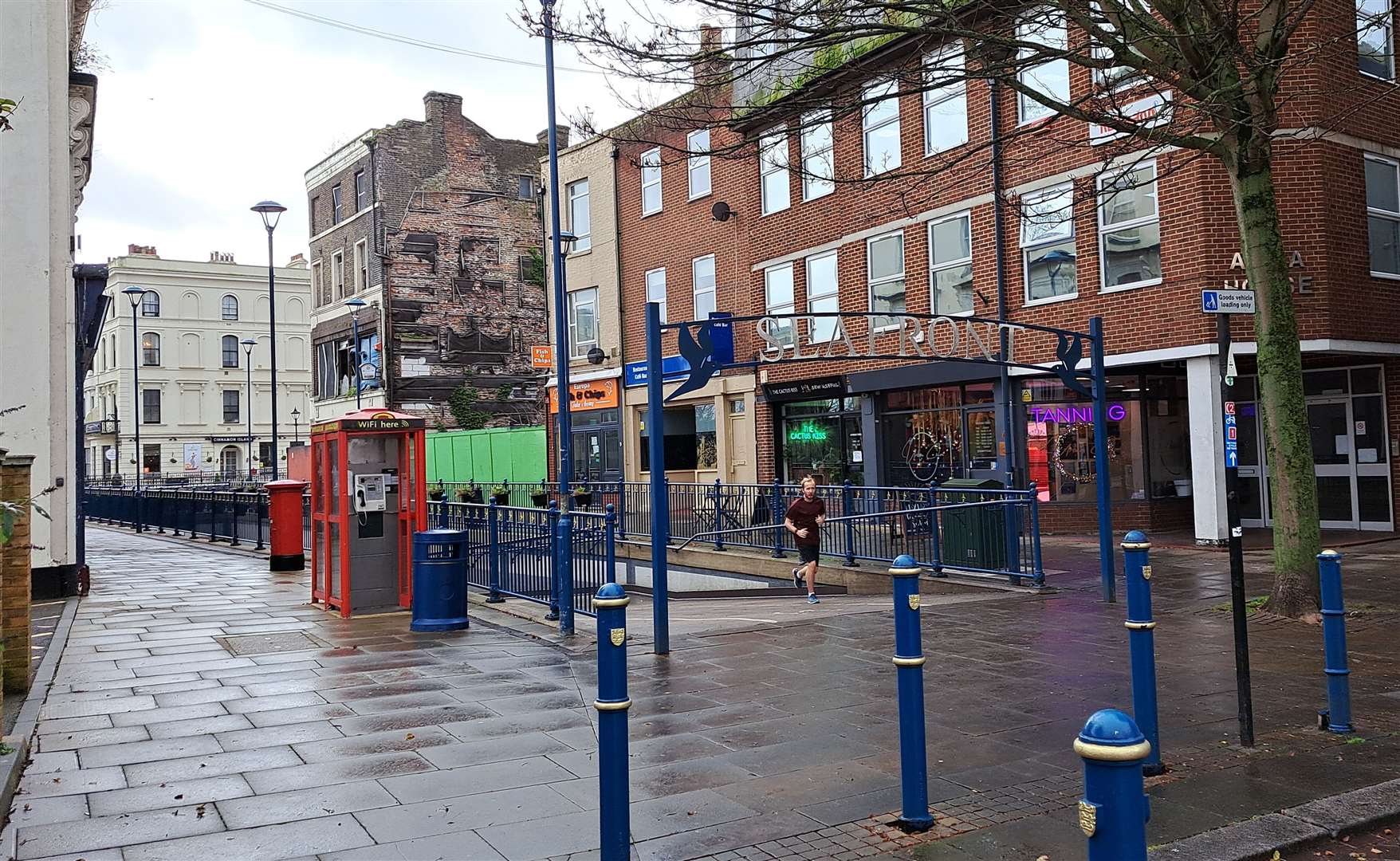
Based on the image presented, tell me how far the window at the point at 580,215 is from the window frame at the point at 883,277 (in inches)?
462

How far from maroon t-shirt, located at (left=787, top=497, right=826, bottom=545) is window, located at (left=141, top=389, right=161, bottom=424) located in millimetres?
67696

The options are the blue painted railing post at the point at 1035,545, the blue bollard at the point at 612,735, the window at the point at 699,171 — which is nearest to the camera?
the blue bollard at the point at 612,735

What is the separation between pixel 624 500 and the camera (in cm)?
2195

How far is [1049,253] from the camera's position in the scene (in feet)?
64.8

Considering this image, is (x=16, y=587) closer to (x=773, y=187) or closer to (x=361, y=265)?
(x=773, y=187)

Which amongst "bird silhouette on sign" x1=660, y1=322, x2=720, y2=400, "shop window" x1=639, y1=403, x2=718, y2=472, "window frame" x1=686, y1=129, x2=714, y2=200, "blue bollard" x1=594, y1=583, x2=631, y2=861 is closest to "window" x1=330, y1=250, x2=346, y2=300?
"shop window" x1=639, y1=403, x2=718, y2=472

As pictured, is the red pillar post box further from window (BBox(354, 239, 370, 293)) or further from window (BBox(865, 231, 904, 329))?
window (BBox(354, 239, 370, 293))

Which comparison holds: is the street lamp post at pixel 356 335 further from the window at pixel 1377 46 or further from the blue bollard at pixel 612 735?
the blue bollard at pixel 612 735

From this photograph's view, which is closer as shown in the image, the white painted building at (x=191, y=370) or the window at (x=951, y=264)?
the window at (x=951, y=264)

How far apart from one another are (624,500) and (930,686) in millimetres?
14266

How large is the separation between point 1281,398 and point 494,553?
27.7 feet

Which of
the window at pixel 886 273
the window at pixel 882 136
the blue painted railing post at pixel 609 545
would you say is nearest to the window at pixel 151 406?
the window at pixel 886 273

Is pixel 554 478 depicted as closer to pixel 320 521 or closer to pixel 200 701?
pixel 320 521

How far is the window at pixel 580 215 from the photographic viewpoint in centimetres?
3303
